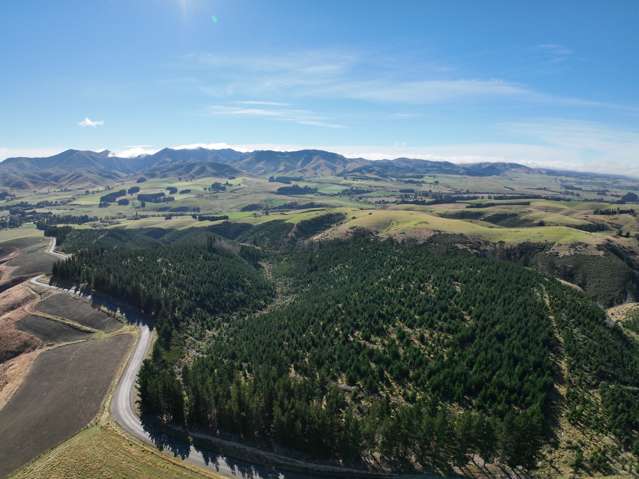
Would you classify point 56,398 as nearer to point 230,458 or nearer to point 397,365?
point 230,458

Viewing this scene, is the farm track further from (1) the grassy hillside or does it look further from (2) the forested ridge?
(2) the forested ridge

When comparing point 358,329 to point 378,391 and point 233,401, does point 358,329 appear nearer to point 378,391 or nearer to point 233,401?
point 378,391

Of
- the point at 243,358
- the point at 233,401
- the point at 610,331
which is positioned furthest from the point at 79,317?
the point at 610,331

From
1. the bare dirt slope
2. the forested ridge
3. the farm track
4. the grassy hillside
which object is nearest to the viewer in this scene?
the grassy hillside

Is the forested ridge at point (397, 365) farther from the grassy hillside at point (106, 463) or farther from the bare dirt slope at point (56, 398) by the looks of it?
the bare dirt slope at point (56, 398)

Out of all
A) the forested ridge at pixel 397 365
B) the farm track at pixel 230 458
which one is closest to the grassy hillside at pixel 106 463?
the farm track at pixel 230 458

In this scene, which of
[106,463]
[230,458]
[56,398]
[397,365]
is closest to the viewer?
[106,463]

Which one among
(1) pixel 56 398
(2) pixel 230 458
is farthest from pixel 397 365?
(1) pixel 56 398

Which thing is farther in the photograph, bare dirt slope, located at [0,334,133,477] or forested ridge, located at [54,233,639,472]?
bare dirt slope, located at [0,334,133,477]

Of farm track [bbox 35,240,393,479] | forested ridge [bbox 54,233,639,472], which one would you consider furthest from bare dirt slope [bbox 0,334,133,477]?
forested ridge [bbox 54,233,639,472]
